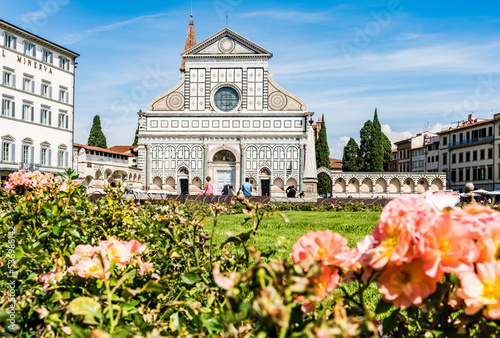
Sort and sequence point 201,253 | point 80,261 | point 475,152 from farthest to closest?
point 475,152 → point 201,253 → point 80,261

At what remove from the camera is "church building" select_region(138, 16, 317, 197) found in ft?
130

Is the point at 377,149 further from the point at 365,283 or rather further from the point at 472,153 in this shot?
the point at 365,283

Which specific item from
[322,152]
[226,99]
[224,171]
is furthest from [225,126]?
[322,152]

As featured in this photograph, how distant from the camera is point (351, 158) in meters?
51.4

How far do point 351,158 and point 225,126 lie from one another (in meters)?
18.1

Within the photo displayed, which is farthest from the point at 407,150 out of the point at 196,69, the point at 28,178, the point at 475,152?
the point at 28,178

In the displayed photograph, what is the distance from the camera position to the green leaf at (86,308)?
1031mm

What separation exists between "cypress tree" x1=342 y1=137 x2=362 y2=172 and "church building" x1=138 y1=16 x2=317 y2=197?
13693 millimetres

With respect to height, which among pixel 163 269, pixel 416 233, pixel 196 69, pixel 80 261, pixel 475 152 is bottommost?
pixel 163 269

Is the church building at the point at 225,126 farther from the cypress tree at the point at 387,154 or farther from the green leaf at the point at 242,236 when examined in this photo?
the green leaf at the point at 242,236

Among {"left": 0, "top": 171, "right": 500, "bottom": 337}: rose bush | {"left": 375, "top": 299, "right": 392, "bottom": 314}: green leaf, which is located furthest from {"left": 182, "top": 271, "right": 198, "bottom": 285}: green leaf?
{"left": 375, "top": 299, "right": 392, "bottom": 314}: green leaf

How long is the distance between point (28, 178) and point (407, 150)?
64.2m

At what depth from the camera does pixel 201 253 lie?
1.96 metres

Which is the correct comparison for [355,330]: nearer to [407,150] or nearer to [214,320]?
[214,320]
